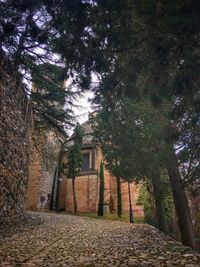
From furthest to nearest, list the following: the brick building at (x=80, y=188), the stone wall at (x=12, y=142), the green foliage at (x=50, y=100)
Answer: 1. the brick building at (x=80, y=188)
2. the green foliage at (x=50, y=100)
3. the stone wall at (x=12, y=142)

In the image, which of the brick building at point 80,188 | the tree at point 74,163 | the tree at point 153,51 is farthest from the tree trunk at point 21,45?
the tree at point 74,163

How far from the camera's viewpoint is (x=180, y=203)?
8.15 m

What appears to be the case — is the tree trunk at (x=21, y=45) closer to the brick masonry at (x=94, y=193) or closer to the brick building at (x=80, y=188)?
the brick building at (x=80, y=188)

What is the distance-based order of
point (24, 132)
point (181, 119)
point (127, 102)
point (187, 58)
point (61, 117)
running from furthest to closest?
point (61, 117)
point (24, 132)
point (127, 102)
point (181, 119)
point (187, 58)

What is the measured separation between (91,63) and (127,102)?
3.78 metres

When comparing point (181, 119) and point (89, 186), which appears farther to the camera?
point (89, 186)

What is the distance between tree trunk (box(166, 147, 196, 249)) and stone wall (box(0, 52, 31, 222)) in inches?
210

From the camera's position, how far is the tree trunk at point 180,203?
26.1 feet

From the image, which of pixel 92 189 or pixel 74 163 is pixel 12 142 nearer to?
pixel 74 163

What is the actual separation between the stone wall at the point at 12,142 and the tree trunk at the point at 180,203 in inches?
210

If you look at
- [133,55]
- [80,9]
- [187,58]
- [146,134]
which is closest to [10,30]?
[80,9]

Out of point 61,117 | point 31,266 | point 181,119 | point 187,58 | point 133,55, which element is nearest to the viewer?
point 31,266

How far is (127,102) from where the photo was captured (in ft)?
28.0

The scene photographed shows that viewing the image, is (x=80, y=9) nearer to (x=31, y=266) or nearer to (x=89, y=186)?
(x=31, y=266)
